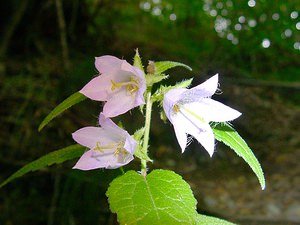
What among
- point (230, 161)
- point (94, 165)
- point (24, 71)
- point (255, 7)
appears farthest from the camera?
point (255, 7)

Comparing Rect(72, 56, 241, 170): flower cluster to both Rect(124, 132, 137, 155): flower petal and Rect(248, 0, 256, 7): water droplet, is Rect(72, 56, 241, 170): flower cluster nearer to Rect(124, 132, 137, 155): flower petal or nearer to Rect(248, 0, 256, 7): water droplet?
Rect(124, 132, 137, 155): flower petal

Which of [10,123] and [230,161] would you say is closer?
[10,123]

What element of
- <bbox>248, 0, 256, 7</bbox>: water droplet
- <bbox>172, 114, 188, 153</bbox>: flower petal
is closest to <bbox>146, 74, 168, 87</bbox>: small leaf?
<bbox>172, 114, 188, 153</bbox>: flower petal

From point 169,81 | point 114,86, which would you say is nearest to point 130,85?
point 114,86

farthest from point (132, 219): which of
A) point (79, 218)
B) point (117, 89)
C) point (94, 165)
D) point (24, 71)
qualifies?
point (24, 71)

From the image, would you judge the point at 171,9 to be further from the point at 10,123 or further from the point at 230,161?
the point at 10,123

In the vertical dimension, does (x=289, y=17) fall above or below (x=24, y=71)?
above
